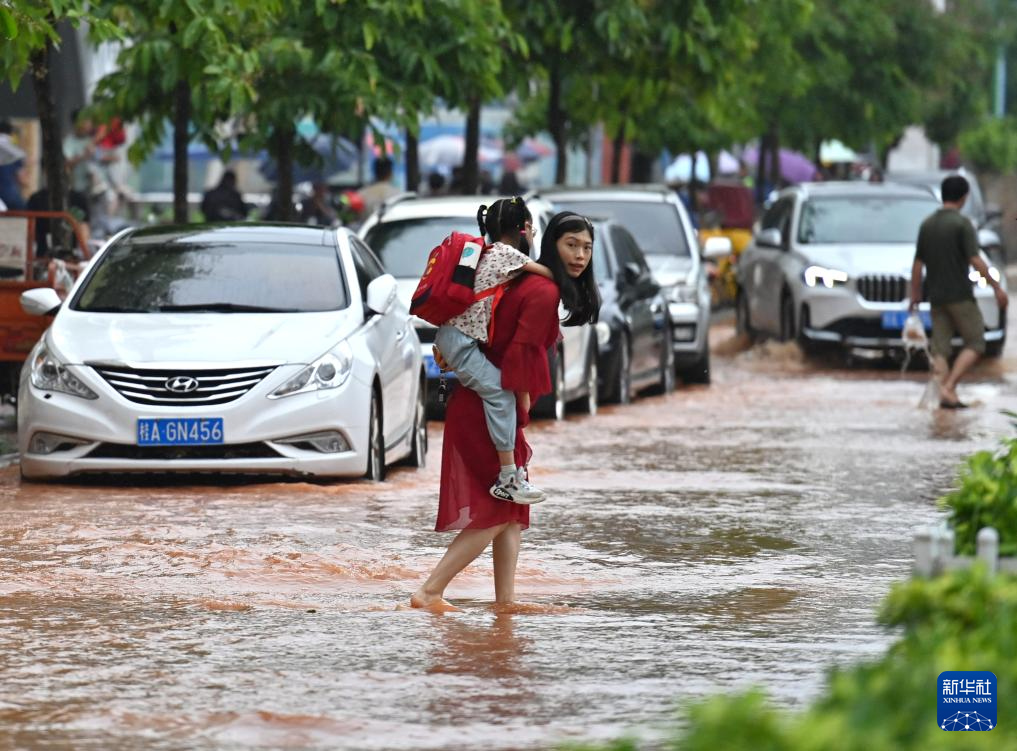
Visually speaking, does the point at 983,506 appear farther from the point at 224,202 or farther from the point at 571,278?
the point at 224,202

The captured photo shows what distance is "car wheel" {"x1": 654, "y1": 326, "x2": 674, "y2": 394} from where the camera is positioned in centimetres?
2120

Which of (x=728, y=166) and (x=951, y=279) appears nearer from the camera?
(x=951, y=279)

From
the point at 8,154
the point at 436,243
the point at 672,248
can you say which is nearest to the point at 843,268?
the point at 672,248

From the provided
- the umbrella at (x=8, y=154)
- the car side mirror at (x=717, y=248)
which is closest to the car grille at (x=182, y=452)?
the car side mirror at (x=717, y=248)

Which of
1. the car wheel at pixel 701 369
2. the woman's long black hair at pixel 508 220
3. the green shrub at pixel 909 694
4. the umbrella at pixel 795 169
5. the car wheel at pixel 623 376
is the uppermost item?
the woman's long black hair at pixel 508 220

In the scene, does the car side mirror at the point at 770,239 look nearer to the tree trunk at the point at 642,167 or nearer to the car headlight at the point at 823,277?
the car headlight at the point at 823,277

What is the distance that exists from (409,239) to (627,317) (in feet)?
7.04

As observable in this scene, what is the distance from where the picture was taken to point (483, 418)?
A: 900 cm

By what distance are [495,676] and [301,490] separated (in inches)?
208

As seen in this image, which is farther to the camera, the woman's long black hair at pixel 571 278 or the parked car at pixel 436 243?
the parked car at pixel 436 243

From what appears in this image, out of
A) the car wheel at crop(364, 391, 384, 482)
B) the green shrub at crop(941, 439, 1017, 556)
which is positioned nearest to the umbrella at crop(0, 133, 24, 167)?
the car wheel at crop(364, 391, 384, 482)

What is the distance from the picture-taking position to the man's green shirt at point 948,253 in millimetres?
18984

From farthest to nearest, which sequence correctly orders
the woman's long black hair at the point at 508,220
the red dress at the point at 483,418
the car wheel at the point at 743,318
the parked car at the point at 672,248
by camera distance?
the car wheel at the point at 743,318 < the parked car at the point at 672,248 < the woman's long black hair at the point at 508,220 < the red dress at the point at 483,418

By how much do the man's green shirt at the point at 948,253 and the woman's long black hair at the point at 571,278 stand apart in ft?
34.6
